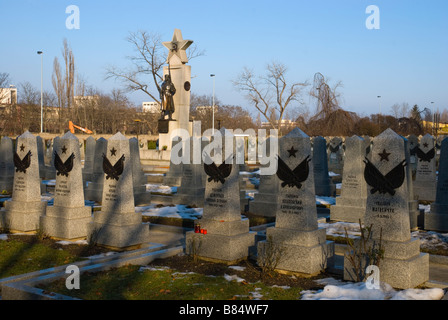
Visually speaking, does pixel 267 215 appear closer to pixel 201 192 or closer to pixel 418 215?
pixel 201 192

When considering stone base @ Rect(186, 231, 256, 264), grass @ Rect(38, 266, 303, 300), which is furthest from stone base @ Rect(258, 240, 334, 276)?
grass @ Rect(38, 266, 303, 300)

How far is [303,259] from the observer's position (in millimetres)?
7629

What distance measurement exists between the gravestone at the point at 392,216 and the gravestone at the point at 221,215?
224cm

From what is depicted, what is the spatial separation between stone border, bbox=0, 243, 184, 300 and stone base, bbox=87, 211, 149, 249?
1.13 feet

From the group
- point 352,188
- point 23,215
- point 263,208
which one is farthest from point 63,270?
point 352,188

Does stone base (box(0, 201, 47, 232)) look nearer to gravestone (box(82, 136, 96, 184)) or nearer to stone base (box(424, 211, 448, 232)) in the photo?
stone base (box(424, 211, 448, 232))

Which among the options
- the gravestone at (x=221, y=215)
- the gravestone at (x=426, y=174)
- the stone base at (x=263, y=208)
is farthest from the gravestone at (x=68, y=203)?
the gravestone at (x=426, y=174)

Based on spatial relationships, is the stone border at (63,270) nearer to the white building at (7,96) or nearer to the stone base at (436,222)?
the stone base at (436,222)

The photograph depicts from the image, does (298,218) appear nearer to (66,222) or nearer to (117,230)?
(117,230)

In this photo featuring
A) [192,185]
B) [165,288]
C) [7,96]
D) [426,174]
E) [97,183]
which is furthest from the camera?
[7,96]

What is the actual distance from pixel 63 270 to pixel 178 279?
6.13 feet

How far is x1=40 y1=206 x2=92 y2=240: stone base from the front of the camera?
34.1 feet

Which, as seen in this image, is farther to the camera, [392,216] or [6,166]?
[6,166]
